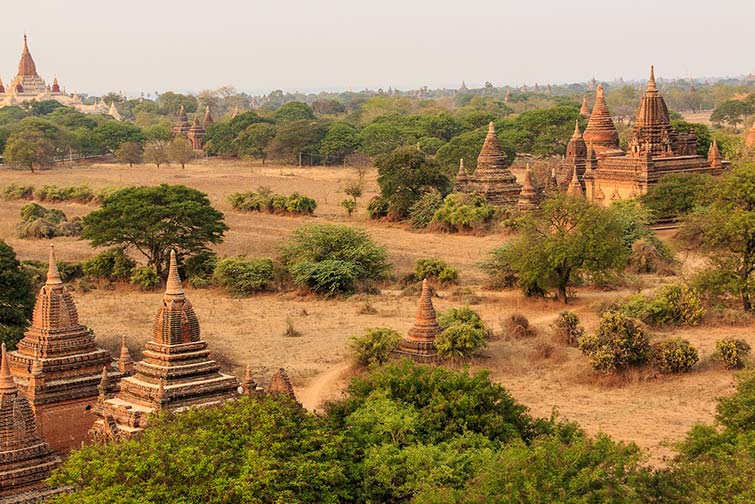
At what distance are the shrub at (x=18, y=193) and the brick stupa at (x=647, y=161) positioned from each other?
32.8 metres

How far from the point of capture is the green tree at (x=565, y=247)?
30469mm

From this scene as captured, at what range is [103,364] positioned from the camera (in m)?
18.1

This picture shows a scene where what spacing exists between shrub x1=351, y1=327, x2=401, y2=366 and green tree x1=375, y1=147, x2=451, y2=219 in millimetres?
24911

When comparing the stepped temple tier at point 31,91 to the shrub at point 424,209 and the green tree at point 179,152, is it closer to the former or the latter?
the green tree at point 179,152

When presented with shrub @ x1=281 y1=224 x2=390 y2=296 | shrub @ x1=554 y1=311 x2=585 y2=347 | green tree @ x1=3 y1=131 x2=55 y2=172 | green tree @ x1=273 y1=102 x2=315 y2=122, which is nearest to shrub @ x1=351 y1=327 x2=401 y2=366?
shrub @ x1=554 y1=311 x2=585 y2=347

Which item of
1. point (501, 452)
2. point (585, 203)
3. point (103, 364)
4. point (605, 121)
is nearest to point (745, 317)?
point (585, 203)

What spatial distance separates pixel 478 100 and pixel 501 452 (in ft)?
446

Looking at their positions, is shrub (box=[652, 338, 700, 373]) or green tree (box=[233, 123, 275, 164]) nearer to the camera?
shrub (box=[652, 338, 700, 373])

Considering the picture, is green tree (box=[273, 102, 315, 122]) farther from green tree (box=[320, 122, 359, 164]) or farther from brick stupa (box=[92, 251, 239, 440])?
brick stupa (box=[92, 251, 239, 440])

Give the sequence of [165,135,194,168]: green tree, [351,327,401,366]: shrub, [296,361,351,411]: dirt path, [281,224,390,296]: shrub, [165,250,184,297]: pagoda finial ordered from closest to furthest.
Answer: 1. [165,250,184,297]: pagoda finial
2. [296,361,351,411]: dirt path
3. [351,327,401,366]: shrub
4. [281,224,390,296]: shrub
5. [165,135,194,168]: green tree

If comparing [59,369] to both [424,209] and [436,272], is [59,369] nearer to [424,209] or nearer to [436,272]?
[436,272]

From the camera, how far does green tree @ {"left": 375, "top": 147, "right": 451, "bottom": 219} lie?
Result: 4900 cm

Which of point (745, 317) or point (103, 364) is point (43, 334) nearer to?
point (103, 364)

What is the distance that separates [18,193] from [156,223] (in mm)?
29564
